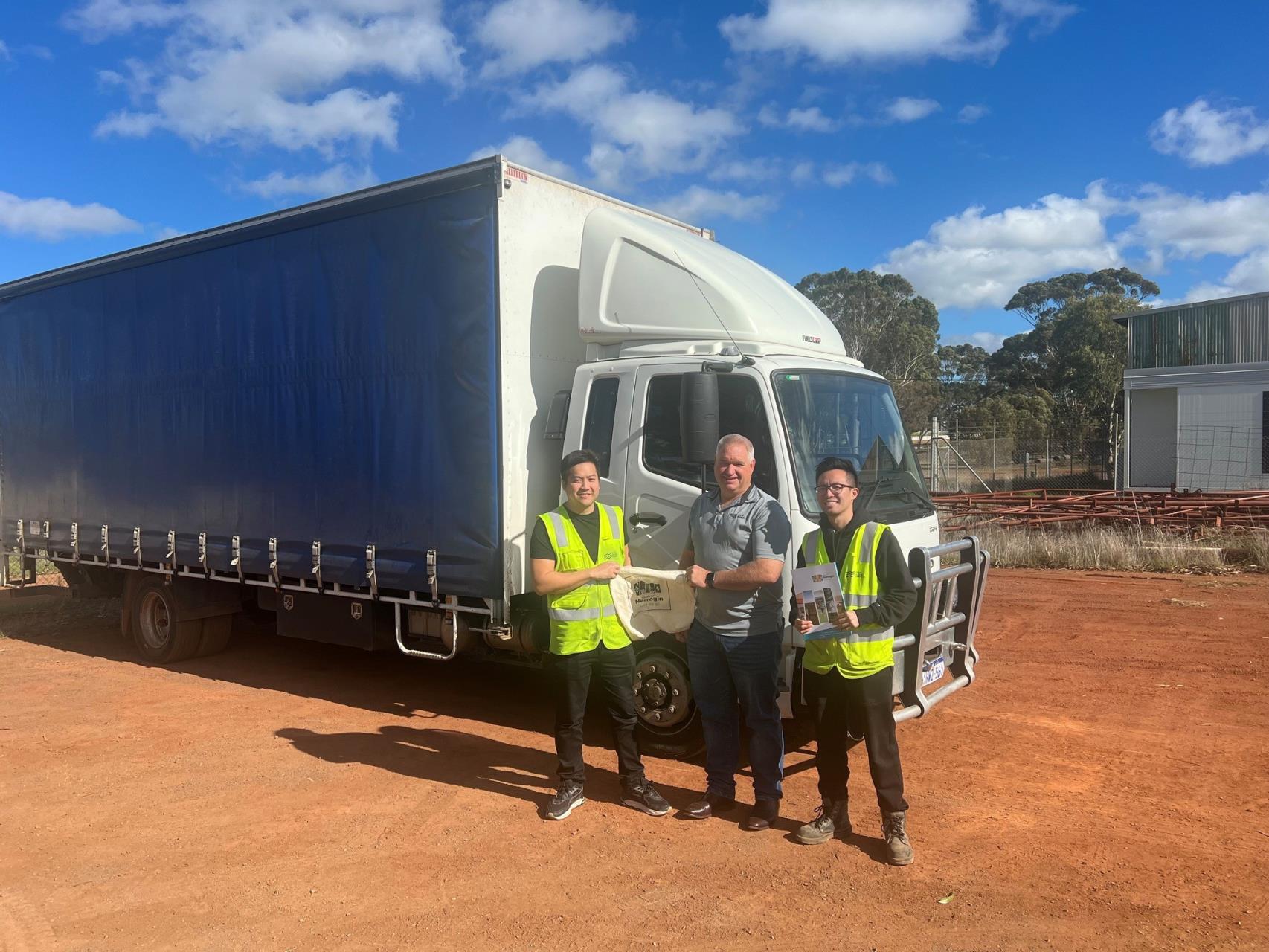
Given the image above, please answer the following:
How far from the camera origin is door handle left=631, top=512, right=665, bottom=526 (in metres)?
5.64

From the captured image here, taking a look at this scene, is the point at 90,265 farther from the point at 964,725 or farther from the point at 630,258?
the point at 964,725

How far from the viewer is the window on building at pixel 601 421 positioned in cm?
590

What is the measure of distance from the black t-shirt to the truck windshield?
1124 mm

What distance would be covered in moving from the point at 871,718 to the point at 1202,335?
24465 mm

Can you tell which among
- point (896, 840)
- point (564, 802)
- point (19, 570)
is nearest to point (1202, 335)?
point (896, 840)

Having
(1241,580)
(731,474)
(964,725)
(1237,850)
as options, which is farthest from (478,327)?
(1241,580)

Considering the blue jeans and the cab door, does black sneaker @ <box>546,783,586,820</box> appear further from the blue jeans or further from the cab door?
the cab door

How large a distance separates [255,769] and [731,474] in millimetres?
3502

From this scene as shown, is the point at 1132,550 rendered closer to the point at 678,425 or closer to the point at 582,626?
the point at 678,425

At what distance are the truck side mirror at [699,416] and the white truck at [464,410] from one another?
0.01m

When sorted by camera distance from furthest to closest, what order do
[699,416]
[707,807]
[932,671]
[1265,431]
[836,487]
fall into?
1. [1265,431]
2. [932,671]
3. [699,416]
4. [707,807]
5. [836,487]

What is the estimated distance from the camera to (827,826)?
4672 mm

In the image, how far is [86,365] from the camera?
919cm

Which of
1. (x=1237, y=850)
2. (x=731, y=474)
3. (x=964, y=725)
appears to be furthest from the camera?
(x=964, y=725)
